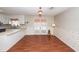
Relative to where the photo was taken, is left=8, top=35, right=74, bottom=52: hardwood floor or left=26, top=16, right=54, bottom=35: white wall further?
left=8, top=35, right=74, bottom=52: hardwood floor

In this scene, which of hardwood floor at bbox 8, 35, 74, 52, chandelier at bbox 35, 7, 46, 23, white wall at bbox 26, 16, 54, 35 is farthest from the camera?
hardwood floor at bbox 8, 35, 74, 52

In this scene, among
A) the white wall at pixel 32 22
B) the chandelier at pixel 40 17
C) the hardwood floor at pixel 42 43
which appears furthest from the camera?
the hardwood floor at pixel 42 43

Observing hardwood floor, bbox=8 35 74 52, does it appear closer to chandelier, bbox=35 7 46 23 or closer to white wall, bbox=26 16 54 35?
white wall, bbox=26 16 54 35

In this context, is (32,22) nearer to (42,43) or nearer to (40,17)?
(40,17)

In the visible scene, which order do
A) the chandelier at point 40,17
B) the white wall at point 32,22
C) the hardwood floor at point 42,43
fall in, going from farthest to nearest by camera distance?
the hardwood floor at point 42,43
the white wall at point 32,22
the chandelier at point 40,17

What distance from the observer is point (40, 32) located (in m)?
1.73

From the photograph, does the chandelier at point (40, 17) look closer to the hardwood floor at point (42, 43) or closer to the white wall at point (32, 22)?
the white wall at point (32, 22)

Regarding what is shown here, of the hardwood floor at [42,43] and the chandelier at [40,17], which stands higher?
the chandelier at [40,17]

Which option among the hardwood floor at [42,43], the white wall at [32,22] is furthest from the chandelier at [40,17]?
the hardwood floor at [42,43]

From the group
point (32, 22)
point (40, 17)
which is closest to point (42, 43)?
point (32, 22)

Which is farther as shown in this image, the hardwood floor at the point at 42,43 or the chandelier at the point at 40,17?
the hardwood floor at the point at 42,43

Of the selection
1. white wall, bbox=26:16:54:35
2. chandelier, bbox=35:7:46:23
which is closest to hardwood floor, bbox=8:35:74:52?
white wall, bbox=26:16:54:35
